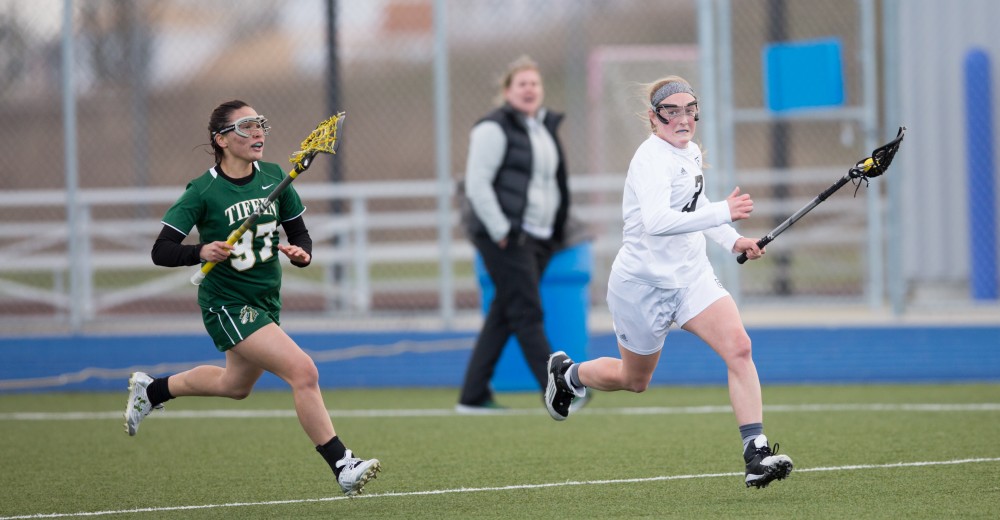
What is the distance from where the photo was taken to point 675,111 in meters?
6.24

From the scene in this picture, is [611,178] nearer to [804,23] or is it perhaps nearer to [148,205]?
[804,23]

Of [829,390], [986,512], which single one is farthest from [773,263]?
[986,512]

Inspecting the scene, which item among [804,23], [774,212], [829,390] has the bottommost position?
[829,390]

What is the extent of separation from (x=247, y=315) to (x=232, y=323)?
7 centimetres

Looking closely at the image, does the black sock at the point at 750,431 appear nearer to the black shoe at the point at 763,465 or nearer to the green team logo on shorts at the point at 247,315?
the black shoe at the point at 763,465

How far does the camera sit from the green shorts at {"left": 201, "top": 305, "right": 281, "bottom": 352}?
6105 mm

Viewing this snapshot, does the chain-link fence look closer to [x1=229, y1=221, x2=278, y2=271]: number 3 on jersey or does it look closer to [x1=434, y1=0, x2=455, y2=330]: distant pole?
[x1=434, y1=0, x2=455, y2=330]: distant pole

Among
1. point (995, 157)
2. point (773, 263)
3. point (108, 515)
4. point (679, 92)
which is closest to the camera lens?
point (108, 515)

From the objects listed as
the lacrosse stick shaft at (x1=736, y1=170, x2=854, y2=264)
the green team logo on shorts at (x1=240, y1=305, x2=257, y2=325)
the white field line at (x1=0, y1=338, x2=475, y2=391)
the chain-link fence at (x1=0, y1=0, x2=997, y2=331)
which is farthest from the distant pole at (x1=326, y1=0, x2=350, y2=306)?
the lacrosse stick shaft at (x1=736, y1=170, x2=854, y2=264)

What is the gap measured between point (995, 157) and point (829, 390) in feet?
11.7

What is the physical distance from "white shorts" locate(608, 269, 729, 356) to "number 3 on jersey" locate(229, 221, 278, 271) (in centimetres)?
154

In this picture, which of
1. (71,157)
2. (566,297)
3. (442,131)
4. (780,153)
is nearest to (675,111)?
(566,297)

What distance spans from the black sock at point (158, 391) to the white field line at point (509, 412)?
2.40 meters

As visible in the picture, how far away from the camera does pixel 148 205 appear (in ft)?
44.9
